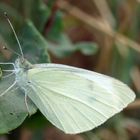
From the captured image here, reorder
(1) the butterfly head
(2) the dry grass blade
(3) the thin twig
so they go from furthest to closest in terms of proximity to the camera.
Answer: (3) the thin twig
(2) the dry grass blade
(1) the butterfly head

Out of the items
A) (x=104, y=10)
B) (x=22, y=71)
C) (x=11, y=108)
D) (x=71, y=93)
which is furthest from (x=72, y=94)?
(x=104, y=10)

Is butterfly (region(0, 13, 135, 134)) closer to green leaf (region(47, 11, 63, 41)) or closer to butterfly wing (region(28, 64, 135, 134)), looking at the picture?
butterfly wing (region(28, 64, 135, 134))

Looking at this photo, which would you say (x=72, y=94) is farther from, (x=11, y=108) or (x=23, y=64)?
(x=11, y=108)

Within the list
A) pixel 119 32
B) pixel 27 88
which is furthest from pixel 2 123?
pixel 119 32

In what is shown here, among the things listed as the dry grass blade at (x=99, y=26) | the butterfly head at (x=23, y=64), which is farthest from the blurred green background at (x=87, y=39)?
the butterfly head at (x=23, y=64)

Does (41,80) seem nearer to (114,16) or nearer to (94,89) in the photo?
(94,89)

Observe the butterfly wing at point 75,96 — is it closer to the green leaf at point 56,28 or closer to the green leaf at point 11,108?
the green leaf at point 11,108

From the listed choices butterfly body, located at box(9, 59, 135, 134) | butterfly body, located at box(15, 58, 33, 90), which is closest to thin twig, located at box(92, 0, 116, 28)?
butterfly body, located at box(9, 59, 135, 134)
